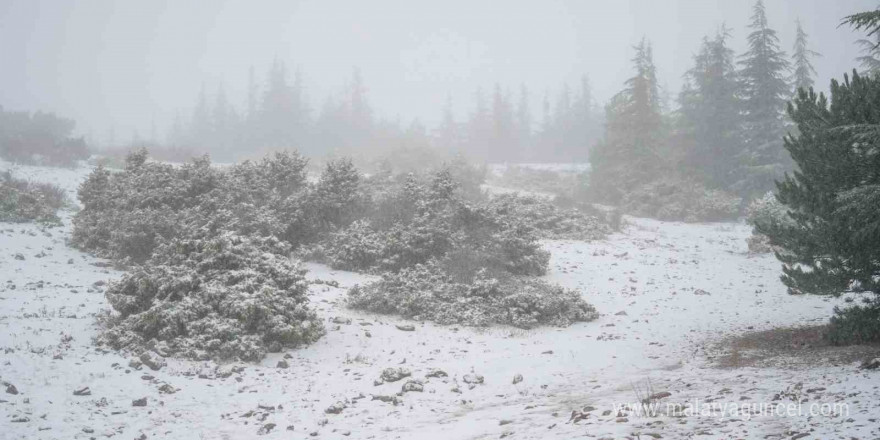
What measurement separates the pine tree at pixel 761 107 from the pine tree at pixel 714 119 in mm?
847

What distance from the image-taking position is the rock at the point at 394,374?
31.4 ft

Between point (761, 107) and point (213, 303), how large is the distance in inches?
1418

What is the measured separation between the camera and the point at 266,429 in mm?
7492

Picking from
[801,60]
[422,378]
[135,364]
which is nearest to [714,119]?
[801,60]

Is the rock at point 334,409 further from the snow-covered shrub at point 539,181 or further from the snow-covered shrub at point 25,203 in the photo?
the snow-covered shrub at point 539,181

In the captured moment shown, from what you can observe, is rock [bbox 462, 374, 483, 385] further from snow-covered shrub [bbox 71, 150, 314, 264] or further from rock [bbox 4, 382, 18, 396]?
snow-covered shrub [bbox 71, 150, 314, 264]

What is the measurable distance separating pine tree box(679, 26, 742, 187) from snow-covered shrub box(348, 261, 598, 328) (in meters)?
26.1

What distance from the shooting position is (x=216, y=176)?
1833 cm

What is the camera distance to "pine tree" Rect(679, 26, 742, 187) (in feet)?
114

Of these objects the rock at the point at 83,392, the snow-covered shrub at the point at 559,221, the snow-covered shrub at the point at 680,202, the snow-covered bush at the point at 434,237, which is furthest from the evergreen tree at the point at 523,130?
the rock at the point at 83,392

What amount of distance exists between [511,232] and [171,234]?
35.5 feet

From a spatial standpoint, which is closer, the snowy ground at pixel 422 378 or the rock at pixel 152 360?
the snowy ground at pixel 422 378

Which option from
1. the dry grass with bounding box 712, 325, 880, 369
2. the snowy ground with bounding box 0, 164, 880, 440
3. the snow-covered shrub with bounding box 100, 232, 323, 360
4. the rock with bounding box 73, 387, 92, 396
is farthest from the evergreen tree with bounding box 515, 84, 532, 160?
the rock with bounding box 73, 387, 92, 396

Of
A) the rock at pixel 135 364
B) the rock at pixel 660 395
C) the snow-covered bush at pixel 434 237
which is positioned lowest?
the rock at pixel 660 395
